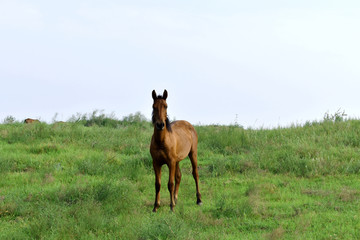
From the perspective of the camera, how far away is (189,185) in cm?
1144

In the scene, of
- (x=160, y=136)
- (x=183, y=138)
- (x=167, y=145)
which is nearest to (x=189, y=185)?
(x=183, y=138)

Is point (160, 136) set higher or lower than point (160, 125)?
lower

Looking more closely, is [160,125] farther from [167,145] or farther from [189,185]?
[189,185]

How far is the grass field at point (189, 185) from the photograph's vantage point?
713 cm

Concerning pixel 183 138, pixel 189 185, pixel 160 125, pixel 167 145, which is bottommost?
pixel 189 185

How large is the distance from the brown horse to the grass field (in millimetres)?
619

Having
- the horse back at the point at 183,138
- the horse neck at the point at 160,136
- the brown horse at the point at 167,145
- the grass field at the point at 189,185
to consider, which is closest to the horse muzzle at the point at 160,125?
the brown horse at the point at 167,145

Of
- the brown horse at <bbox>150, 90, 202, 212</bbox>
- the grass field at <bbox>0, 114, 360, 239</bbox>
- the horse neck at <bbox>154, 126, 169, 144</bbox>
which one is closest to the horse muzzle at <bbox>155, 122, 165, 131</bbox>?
the brown horse at <bbox>150, 90, 202, 212</bbox>

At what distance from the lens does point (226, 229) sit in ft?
24.2

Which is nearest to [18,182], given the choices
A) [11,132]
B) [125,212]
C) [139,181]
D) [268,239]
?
[139,181]

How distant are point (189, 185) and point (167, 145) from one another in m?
3.05

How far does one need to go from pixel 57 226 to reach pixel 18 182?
202 inches

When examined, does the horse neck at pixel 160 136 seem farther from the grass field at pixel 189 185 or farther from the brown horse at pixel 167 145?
the grass field at pixel 189 185

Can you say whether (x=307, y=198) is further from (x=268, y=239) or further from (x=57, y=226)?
(x=57, y=226)
